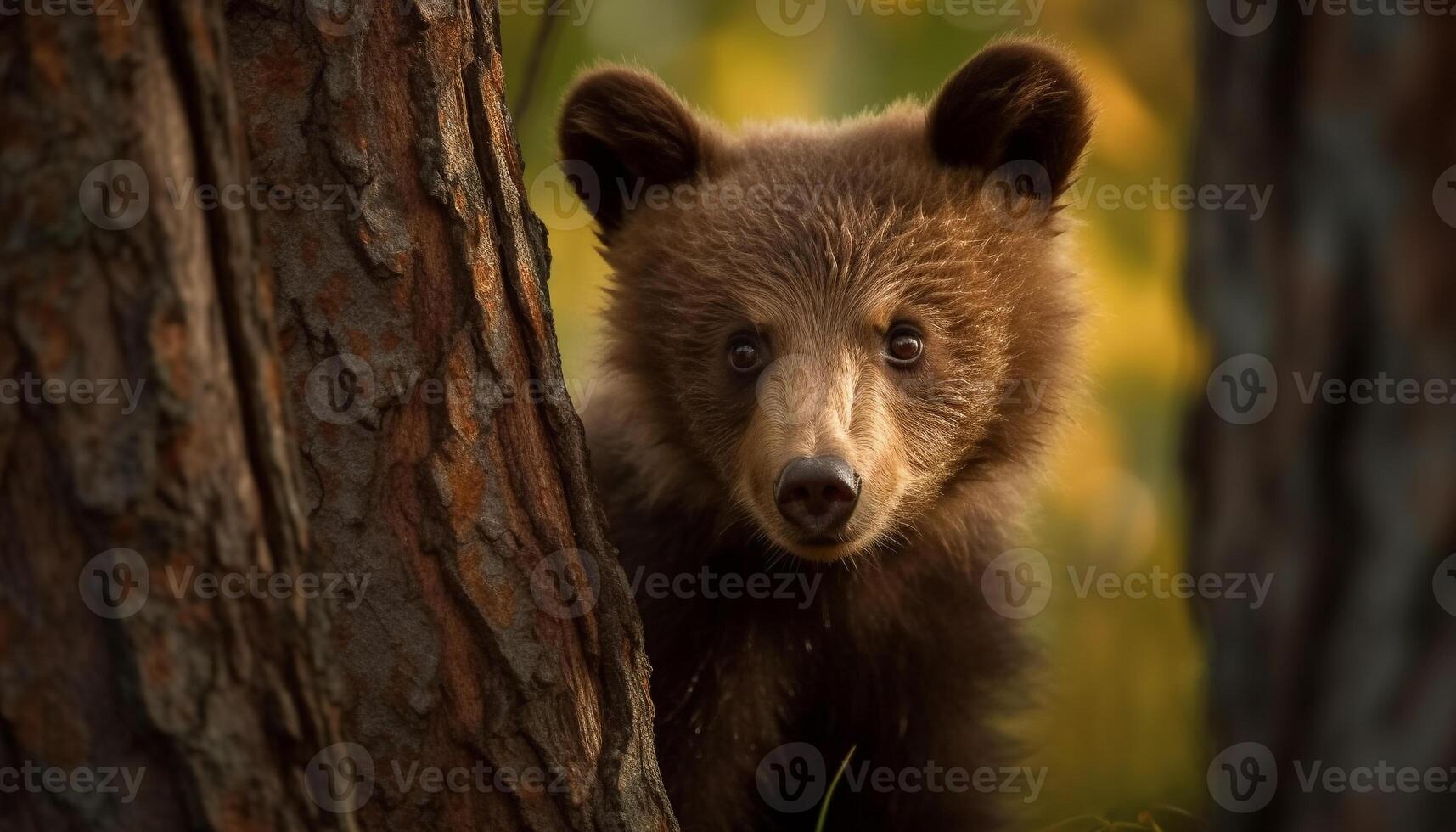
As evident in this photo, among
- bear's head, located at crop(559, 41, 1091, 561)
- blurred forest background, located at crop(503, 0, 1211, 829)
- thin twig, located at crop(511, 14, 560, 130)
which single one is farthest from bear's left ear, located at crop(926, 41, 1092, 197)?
thin twig, located at crop(511, 14, 560, 130)

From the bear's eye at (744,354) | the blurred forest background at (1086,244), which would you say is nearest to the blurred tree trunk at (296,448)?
the bear's eye at (744,354)

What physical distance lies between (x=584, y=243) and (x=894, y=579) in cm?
328

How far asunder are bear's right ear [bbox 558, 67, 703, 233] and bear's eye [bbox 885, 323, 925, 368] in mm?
1057

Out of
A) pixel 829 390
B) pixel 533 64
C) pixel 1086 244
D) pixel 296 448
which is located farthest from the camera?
pixel 1086 244

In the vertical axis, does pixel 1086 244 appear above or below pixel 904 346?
above

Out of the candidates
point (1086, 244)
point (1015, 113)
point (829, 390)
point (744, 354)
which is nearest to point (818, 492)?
point (829, 390)

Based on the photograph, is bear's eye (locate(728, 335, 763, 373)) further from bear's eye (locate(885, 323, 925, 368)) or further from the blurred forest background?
the blurred forest background

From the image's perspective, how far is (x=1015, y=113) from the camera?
4.60 meters

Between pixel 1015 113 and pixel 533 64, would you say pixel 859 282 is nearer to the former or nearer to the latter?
pixel 1015 113

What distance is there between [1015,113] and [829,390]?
4.20 ft

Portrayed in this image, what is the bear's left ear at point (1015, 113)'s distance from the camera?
446 centimetres

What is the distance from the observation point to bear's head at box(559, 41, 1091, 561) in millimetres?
4453

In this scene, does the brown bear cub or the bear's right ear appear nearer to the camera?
the brown bear cub

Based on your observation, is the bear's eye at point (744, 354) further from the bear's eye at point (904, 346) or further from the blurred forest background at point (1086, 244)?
the blurred forest background at point (1086, 244)
